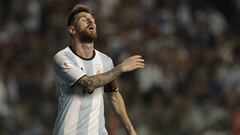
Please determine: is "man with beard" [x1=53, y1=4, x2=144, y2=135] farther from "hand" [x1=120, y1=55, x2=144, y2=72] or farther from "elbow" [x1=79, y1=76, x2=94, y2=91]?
"hand" [x1=120, y1=55, x2=144, y2=72]

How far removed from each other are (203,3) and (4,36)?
4.24 meters

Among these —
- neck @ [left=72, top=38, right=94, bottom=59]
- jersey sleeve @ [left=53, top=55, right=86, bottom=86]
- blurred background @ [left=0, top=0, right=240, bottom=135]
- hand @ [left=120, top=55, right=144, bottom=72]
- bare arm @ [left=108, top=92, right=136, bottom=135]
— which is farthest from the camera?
blurred background @ [left=0, top=0, right=240, bottom=135]

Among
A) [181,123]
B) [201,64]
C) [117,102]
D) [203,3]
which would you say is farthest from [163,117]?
[117,102]

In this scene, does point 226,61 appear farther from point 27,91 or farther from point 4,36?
point 4,36

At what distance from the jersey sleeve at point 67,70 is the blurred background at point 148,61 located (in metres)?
5.66

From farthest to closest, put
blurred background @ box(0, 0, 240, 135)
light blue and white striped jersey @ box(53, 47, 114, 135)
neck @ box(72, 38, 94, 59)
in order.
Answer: blurred background @ box(0, 0, 240, 135) < neck @ box(72, 38, 94, 59) < light blue and white striped jersey @ box(53, 47, 114, 135)

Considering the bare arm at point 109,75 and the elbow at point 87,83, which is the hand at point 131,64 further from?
the elbow at point 87,83

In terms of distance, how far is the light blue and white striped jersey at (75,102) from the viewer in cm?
834

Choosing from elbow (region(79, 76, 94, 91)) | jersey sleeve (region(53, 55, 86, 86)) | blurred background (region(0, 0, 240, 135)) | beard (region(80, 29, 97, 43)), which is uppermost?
beard (region(80, 29, 97, 43))

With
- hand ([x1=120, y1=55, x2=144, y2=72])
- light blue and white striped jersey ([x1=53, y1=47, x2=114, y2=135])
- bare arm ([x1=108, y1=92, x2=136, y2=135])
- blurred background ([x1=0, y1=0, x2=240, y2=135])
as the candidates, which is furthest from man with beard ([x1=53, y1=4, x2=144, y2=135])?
blurred background ([x1=0, y1=0, x2=240, y2=135])

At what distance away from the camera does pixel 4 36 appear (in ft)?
59.8

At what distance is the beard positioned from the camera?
27.6ft

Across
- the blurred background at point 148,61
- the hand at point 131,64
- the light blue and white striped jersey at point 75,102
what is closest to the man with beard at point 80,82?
the light blue and white striped jersey at point 75,102

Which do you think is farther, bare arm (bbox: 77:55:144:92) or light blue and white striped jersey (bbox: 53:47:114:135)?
light blue and white striped jersey (bbox: 53:47:114:135)
